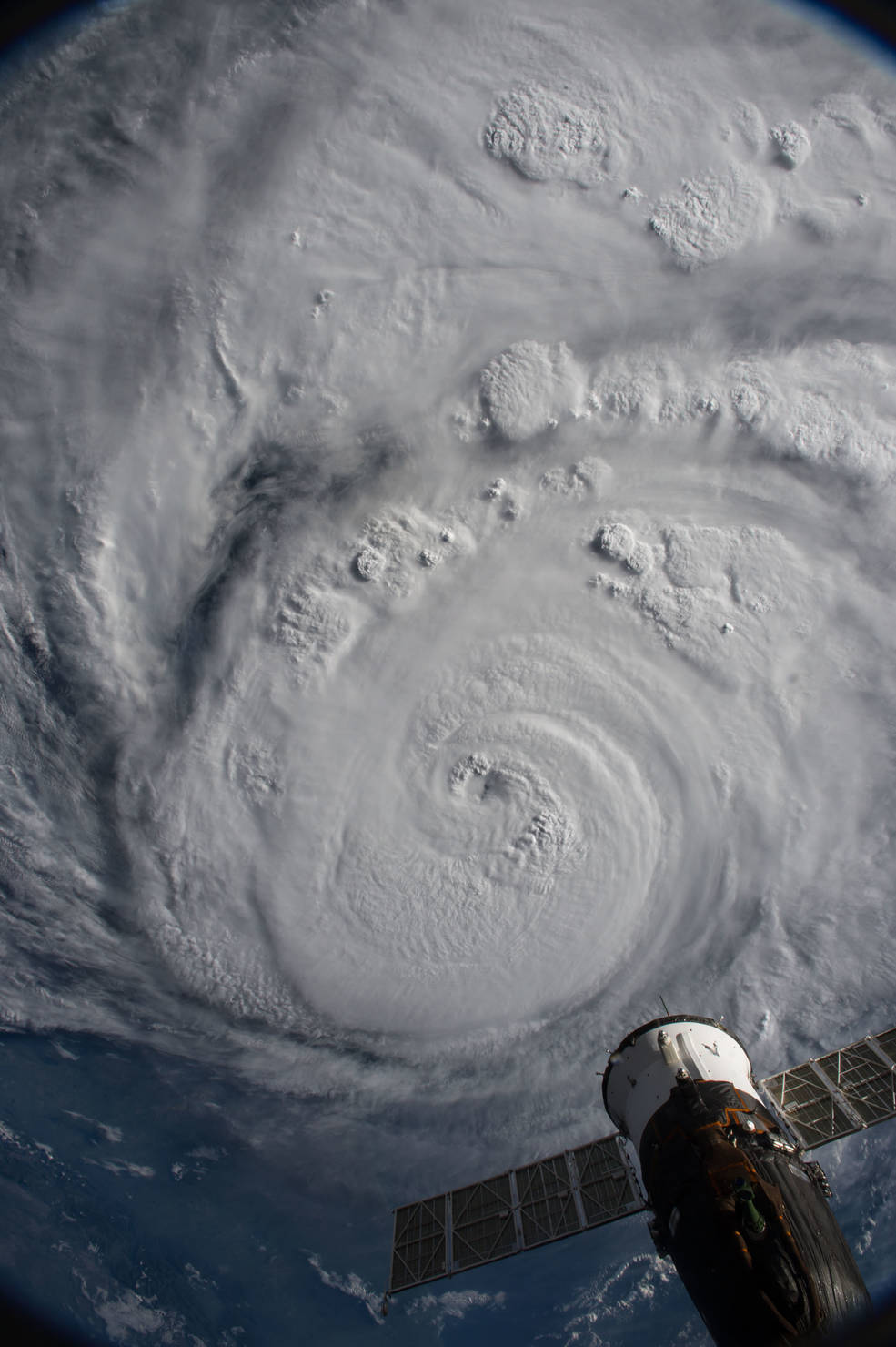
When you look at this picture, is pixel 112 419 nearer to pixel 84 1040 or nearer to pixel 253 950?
pixel 253 950

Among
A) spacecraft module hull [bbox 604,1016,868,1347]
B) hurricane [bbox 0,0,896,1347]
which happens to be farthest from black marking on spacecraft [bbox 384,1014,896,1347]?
hurricane [bbox 0,0,896,1347]

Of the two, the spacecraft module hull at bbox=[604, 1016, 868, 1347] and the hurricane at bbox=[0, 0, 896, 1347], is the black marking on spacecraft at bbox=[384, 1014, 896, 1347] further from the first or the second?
the hurricane at bbox=[0, 0, 896, 1347]

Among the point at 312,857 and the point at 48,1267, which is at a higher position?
the point at 312,857

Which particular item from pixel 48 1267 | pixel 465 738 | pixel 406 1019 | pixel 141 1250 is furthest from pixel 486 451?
pixel 48 1267

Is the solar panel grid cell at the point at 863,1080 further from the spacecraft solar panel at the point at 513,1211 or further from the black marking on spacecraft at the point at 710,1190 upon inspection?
the spacecraft solar panel at the point at 513,1211

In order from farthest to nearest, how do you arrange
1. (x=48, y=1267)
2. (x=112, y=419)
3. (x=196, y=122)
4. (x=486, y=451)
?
(x=48, y=1267), (x=486, y=451), (x=112, y=419), (x=196, y=122)

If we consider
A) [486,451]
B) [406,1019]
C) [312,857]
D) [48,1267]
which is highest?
[486,451]

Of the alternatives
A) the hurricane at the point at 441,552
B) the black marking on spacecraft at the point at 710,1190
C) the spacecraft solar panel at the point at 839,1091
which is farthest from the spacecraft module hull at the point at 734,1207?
the hurricane at the point at 441,552

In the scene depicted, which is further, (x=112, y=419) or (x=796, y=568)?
(x=796, y=568)
